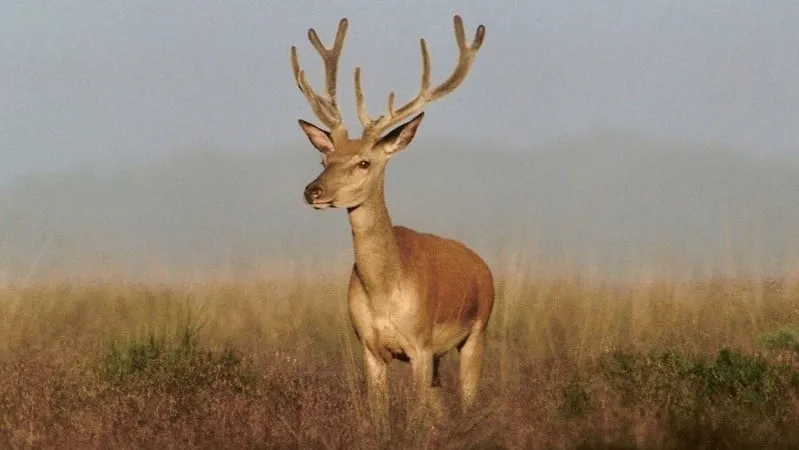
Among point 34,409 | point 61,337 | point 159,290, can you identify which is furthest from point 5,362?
point 159,290

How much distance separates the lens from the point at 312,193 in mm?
8398

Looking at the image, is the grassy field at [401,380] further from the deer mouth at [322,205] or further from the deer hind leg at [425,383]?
the deer mouth at [322,205]

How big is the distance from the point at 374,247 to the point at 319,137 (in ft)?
3.64

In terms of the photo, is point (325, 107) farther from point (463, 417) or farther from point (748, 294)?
point (748, 294)

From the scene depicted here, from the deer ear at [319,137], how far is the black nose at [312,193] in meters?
0.90

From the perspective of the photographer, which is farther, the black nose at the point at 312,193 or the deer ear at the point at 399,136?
the deer ear at the point at 399,136

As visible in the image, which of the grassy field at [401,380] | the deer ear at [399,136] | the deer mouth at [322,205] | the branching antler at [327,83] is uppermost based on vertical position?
the branching antler at [327,83]

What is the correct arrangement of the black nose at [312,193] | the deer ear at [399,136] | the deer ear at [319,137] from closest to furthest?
the black nose at [312,193] → the deer ear at [399,136] → the deer ear at [319,137]

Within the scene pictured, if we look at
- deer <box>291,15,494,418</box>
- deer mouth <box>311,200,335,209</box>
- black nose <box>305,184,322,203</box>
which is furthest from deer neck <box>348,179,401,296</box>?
black nose <box>305,184,322,203</box>

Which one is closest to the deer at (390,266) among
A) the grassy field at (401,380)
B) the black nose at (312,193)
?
the black nose at (312,193)

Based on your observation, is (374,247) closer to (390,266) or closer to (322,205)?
(390,266)

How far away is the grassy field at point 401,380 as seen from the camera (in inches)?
297

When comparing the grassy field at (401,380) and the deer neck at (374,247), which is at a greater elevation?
the deer neck at (374,247)

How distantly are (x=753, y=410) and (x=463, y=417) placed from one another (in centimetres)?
200
